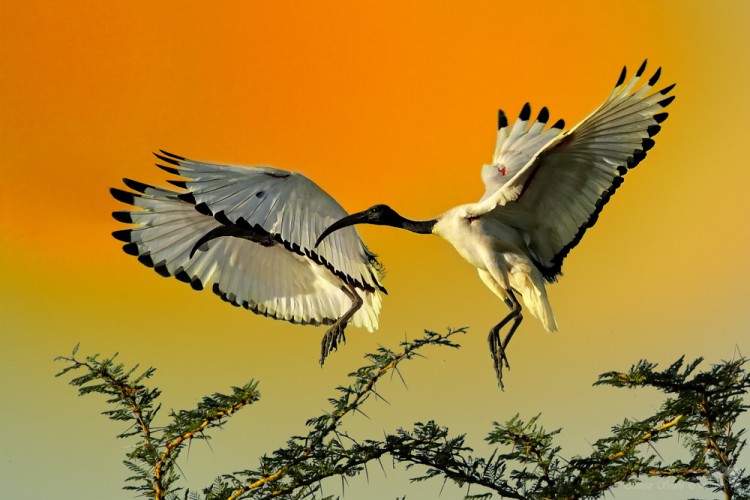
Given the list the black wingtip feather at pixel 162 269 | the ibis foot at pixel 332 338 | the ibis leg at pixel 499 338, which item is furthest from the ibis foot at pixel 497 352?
the black wingtip feather at pixel 162 269

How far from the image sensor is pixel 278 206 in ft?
22.7

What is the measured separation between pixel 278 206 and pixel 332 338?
1282 mm

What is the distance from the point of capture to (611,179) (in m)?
6.77

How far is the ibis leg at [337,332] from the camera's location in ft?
24.9

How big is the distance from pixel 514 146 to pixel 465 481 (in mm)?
4254

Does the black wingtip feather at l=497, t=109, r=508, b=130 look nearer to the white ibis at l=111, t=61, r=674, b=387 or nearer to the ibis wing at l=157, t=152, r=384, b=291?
the white ibis at l=111, t=61, r=674, b=387

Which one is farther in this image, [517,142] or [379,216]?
[517,142]

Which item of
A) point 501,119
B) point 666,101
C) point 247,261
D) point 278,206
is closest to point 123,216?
point 247,261

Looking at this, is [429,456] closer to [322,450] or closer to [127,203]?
[322,450]

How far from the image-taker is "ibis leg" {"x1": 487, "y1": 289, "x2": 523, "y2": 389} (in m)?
6.79

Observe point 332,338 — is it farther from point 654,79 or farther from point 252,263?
point 654,79

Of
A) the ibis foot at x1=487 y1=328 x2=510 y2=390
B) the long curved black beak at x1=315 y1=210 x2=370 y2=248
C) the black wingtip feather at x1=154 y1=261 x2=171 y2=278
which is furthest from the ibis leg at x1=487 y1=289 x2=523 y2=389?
the black wingtip feather at x1=154 y1=261 x2=171 y2=278

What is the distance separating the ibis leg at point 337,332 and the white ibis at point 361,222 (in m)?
0.01

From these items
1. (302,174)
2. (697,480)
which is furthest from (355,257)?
(697,480)
